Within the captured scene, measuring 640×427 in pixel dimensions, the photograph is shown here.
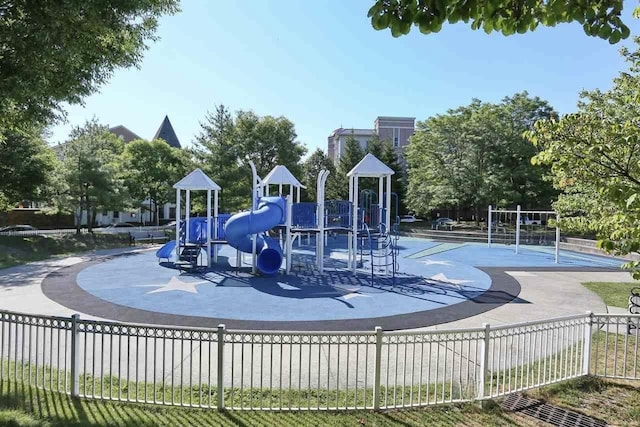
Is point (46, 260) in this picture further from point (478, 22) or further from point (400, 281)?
point (478, 22)

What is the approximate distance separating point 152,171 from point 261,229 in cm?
3160

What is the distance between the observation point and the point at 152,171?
43.2 m

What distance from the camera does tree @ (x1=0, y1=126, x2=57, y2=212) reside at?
22.5 metres

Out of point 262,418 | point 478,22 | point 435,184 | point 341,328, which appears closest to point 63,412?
point 262,418

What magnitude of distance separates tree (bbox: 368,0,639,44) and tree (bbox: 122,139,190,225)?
38405 millimetres

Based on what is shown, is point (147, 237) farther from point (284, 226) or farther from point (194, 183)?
point (284, 226)

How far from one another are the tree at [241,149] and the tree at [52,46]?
82.7 ft

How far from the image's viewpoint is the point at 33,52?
580 centimetres

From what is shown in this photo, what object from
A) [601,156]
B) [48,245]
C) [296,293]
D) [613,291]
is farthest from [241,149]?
[601,156]

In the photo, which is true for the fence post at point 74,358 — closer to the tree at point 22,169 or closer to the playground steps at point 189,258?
the playground steps at point 189,258

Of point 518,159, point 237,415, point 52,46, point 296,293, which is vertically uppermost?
point 518,159

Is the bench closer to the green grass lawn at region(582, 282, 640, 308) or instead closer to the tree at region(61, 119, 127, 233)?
the tree at region(61, 119, 127, 233)

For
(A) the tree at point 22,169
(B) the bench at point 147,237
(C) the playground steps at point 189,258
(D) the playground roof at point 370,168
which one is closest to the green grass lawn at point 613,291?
(D) the playground roof at point 370,168

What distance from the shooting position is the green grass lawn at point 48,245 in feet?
67.5
